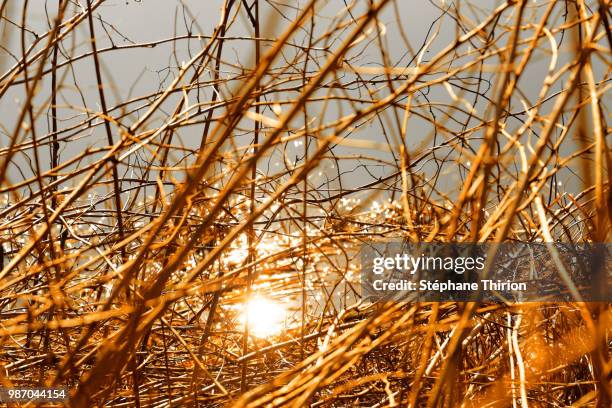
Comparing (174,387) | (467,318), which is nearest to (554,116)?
(467,318)

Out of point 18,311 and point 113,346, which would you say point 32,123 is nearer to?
point 113,346

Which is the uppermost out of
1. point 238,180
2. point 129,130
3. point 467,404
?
point 129,130

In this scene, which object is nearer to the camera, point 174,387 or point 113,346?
point 113,346

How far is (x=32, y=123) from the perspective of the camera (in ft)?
1.21

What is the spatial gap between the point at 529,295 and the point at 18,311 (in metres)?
0.67

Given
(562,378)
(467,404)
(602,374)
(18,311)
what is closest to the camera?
(602,374)

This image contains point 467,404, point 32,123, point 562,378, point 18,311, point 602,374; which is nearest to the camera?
point 602,374

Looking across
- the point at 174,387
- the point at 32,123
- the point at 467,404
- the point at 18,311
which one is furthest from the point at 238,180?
the point at 18,311

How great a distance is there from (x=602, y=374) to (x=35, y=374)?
68 centimetres

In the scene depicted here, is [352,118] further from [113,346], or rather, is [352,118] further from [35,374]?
[35,374]

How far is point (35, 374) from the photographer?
0.70 m

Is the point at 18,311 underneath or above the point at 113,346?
above

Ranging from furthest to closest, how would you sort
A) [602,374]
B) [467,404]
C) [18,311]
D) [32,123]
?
[18,311] → [467,404] → [32,123] → [602,374]

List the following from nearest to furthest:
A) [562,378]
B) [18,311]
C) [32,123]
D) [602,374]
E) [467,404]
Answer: [602,374] < [32,123] < [467,404] < [562,378] < [18,311]
